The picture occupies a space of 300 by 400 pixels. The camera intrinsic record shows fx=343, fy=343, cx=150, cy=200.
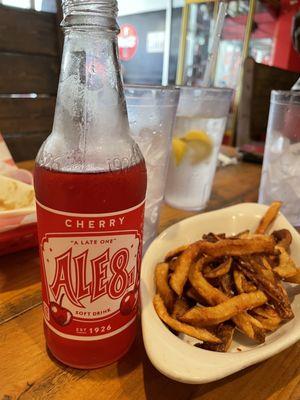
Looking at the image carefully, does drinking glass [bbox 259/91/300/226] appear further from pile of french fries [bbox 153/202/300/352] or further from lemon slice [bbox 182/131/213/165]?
pile of french fries [bbox 153/202/300/352]

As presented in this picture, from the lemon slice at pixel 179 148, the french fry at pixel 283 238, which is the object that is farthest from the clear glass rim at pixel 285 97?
the french fry at pixel 283 238

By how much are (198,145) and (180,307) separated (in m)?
0.50

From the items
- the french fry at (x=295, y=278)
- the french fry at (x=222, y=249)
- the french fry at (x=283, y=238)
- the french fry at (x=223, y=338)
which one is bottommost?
the french fry at (x=223, y=338)

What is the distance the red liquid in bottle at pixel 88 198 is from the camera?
339 mm

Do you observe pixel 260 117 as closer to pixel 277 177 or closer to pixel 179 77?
pixel 277 177

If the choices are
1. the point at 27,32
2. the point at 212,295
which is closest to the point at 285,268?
the point at 212,295

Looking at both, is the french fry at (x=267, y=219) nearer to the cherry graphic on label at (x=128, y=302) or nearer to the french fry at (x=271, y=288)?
the french fry at (x=271, y=288)

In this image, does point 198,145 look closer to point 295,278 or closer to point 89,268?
point 295,278

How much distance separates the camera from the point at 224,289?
1.57 feet

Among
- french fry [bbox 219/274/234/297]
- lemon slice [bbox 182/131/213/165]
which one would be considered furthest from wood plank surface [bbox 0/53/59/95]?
french fry [bbox 219/274/234/297]

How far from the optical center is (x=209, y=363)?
35 centimetres

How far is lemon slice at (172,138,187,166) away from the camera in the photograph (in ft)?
2.79

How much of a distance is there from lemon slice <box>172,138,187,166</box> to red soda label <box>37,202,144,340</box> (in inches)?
19.7

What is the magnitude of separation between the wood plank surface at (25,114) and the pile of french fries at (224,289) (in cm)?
101
